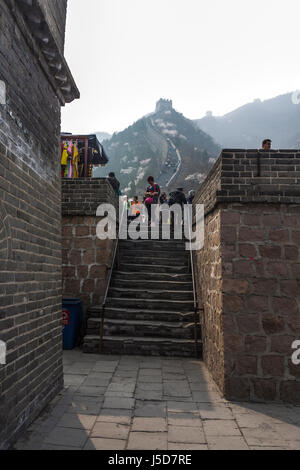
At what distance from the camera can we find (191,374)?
486cm

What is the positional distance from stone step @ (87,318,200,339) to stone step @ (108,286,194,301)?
88cm

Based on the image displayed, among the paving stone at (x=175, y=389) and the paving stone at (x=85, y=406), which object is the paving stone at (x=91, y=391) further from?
the paving stone at (x=175, y=389)

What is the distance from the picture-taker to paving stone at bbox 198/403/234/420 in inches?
134

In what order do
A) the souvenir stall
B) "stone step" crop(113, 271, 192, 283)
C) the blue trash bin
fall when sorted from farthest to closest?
the souvenir stall
"stone step" crop(113, 271, 192, 283)
the blue trash bin

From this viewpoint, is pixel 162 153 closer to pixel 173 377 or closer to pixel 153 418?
pixel 173 377

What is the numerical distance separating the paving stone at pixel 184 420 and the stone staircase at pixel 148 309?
2.34 m

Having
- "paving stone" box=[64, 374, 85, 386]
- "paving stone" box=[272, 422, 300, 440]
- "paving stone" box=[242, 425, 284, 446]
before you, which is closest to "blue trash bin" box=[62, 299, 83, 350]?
"paving stone" box=[64, 374, 85, 386]

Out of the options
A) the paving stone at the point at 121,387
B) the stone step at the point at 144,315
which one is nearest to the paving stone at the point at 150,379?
the paving stone at the point at 121,387

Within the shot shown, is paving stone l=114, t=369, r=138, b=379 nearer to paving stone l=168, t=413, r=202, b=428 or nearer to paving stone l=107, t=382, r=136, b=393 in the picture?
paving stone l=107, t=382, r=136, b=393

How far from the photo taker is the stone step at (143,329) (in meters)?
6.05

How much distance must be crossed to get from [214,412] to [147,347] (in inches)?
96.0

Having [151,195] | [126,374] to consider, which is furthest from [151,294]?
[151,195]

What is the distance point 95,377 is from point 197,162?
2060 inches
